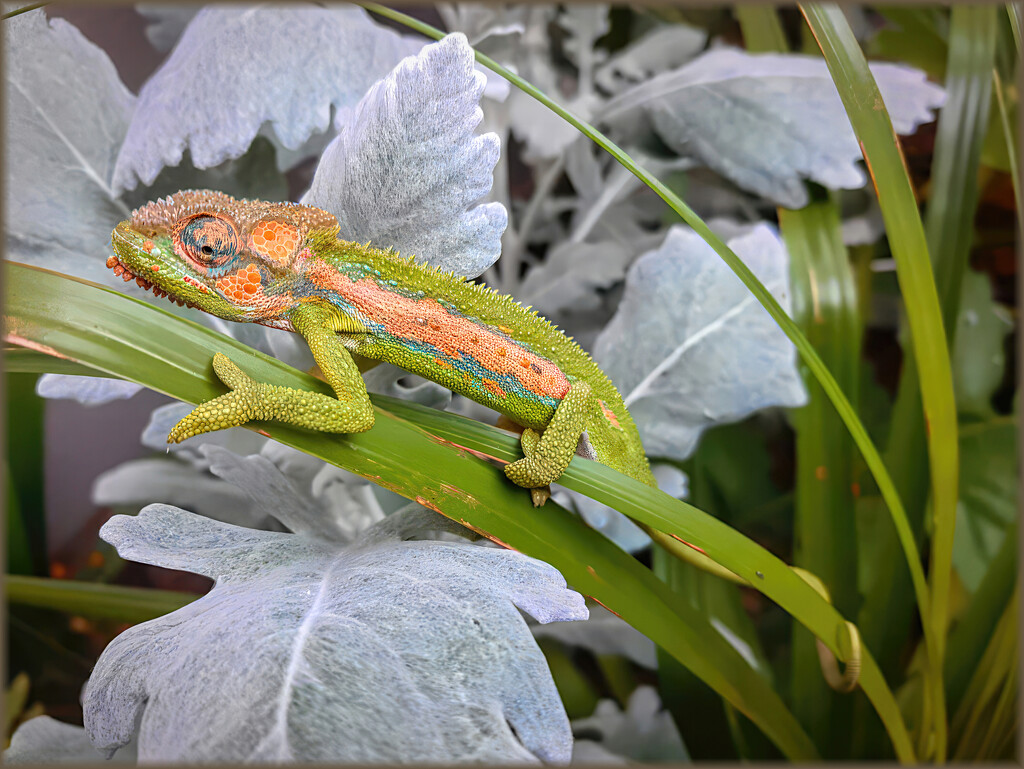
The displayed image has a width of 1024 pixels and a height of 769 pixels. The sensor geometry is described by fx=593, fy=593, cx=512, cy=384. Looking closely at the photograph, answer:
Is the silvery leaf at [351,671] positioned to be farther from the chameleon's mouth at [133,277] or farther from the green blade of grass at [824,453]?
the green blade of grass at [824,453]

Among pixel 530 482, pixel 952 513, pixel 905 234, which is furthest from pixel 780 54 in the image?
pixel 530 482

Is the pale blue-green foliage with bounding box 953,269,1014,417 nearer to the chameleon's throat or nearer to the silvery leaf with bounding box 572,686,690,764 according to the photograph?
the silvery leaf with bounding box 572,686,690,764

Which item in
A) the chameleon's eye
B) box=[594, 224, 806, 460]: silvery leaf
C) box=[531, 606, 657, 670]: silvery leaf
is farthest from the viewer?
box=[531, 606, 657, 670]: silvery leaf

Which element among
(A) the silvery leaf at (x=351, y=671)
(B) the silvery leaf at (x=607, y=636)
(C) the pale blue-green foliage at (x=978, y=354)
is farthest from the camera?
(C) the pale blue-green foliage at (x=978, y=354)

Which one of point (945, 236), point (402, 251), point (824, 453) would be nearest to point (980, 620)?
point (824, 453)

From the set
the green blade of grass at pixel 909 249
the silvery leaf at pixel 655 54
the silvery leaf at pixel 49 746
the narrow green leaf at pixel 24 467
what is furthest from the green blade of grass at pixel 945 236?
the narrow green leaf at pixel 24 467

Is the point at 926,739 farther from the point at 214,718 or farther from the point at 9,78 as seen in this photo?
the point at 9,78

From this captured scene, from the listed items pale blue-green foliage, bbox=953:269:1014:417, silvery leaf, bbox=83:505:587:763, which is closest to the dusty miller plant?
silvery leaf, bbox=83:505:587:763
